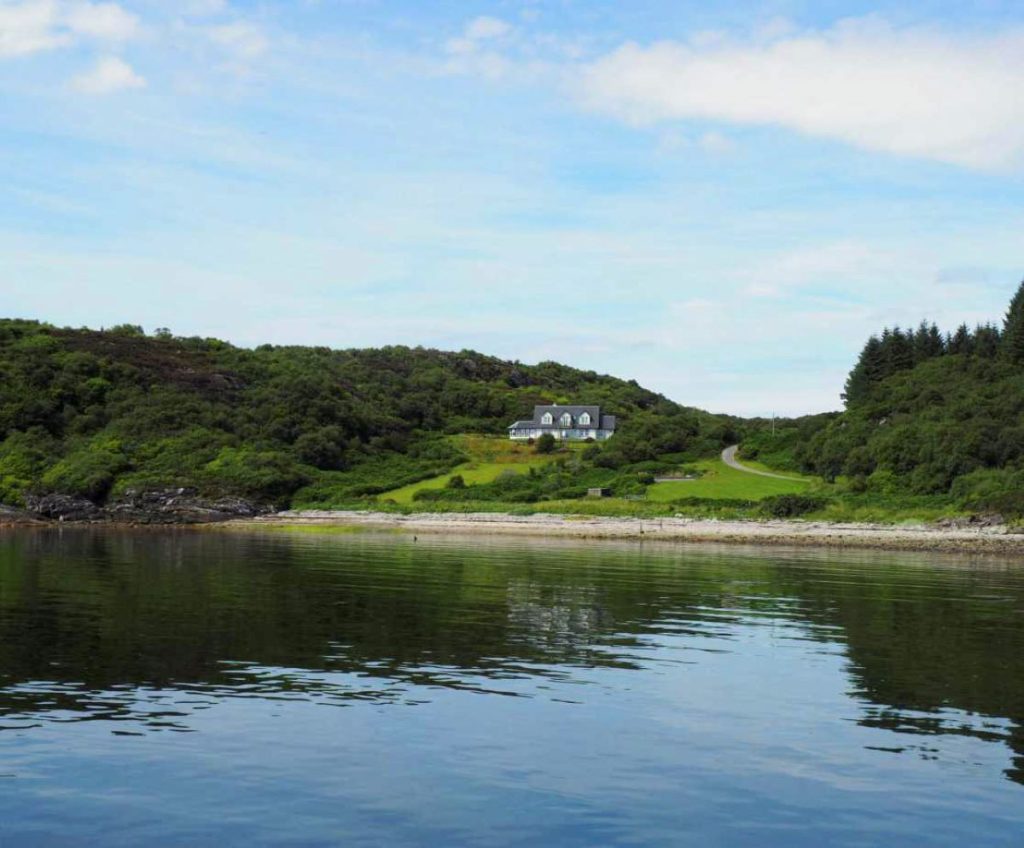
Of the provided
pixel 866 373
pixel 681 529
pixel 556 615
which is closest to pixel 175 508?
pixel 681 529

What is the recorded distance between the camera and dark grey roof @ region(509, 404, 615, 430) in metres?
157

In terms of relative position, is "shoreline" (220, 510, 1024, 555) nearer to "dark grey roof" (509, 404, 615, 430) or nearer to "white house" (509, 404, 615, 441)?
"white house" (509, 404, 615, 441)

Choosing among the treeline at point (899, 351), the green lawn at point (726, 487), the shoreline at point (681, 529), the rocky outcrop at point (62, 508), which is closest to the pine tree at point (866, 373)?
the treeline at point (899, 351)

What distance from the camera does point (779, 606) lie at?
3750 centimetres

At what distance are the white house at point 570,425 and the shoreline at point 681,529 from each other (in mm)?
62702

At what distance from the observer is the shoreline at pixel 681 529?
71.8m

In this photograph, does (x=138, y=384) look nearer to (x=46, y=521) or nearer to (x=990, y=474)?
(x=46, y=521)

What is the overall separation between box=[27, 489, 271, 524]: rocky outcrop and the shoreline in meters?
2.50

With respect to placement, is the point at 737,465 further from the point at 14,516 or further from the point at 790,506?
the point at 14,516

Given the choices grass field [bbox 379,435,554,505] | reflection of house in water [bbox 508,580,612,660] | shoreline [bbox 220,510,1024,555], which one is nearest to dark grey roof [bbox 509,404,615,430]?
grass field [bbox 379,435,554,505]

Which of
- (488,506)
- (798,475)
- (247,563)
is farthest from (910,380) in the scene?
(247,563)

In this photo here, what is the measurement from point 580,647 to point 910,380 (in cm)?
10060

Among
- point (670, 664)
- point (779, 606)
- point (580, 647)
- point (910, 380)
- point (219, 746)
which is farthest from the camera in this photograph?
point (910, 380)

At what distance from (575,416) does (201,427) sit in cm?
5983
